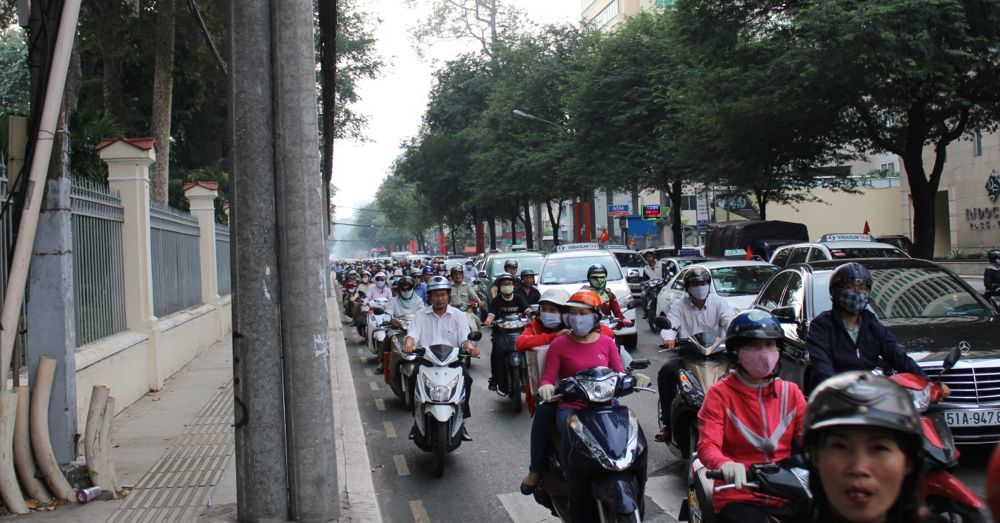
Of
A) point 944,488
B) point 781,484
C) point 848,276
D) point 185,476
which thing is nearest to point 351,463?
point 185,476

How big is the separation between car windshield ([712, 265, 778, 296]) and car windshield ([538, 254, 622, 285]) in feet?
8.28

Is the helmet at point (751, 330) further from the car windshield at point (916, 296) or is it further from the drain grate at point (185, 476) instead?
the car windshield at point (916, 296)

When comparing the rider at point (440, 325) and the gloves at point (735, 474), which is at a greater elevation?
the rider at point (440, 325)

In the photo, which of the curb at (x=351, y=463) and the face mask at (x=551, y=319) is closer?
the curb at (x=351, y=463)

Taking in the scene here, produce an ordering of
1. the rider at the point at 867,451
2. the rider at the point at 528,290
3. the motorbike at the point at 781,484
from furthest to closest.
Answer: the rider at the point at 528,290
the motorbike at the point at 781,484
the rider at the point at 867,451

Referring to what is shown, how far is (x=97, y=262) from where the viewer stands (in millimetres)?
10664

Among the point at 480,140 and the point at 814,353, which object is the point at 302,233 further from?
the point at 480,140

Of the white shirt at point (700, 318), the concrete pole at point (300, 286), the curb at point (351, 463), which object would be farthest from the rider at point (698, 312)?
the concrete pole at point (300, 286)

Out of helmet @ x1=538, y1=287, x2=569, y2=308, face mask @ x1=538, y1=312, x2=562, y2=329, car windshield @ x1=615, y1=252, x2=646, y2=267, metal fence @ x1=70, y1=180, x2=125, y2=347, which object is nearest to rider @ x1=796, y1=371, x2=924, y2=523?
helmet @ x1=538, y1=287, x2=569, y2=308

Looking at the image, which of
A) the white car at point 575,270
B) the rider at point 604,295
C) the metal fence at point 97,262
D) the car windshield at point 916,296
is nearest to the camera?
the car windshield at point 916,296

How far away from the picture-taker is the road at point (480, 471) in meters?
6.88

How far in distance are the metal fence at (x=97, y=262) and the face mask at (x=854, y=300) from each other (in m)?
7.07

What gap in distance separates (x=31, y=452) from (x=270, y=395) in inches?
82.2

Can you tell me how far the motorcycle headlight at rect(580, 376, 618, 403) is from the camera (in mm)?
5160
